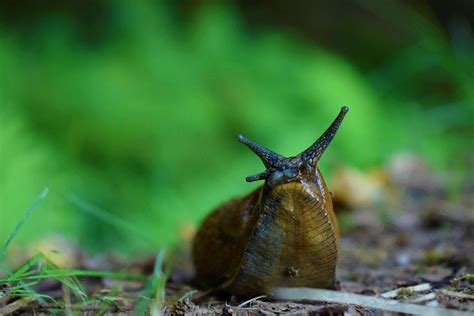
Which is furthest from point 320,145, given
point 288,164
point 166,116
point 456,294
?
point 166,116

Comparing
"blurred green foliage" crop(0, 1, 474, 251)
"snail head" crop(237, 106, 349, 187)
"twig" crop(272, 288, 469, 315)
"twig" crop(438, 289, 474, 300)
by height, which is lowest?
"twig" crop(272, 288, 469, 315)

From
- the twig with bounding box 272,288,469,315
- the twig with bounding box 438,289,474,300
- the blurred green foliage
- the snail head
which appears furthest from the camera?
the blurred green foliage

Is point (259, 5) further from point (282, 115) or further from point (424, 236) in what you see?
point (424, 236)

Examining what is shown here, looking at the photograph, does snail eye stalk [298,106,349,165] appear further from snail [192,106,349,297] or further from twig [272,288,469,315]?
twig [272,288,469,315]

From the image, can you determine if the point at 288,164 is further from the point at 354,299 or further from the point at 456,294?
the point at 456,294

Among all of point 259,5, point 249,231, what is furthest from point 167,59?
point 249,231

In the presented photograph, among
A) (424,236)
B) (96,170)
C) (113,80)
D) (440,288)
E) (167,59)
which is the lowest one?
(440,288)

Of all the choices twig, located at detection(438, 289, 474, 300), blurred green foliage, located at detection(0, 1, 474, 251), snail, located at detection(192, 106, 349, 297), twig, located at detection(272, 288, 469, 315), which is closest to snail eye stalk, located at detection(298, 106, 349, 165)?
snail, located at detection(192, 106, 349, 297)

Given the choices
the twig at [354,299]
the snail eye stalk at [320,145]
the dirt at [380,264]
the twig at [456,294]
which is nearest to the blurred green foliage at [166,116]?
the dirt at [380,264]
